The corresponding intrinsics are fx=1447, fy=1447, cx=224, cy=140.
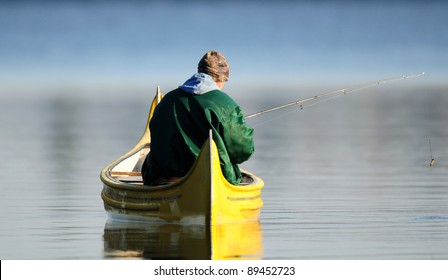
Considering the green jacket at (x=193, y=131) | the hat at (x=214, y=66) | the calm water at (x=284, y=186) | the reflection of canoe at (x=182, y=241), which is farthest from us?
the hat at (x=214, y=66)

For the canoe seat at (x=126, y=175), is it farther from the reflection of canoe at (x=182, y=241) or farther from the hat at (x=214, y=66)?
the hat at (x=214, y=66)

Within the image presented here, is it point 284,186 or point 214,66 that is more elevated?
point 214,66

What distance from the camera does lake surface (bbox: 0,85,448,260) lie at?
12.8 metres

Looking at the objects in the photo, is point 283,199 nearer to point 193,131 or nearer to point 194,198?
point 193,131

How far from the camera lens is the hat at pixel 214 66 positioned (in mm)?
14297

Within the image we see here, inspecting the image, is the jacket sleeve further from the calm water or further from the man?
the calm water

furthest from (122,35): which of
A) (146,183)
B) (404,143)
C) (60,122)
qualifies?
(146,183)

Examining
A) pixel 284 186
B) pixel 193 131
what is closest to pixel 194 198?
pixel 193 131

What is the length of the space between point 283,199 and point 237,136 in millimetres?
2939

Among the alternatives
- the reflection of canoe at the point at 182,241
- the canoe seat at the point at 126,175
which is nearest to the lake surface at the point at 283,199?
the reflection of canoe at the point at 182,241

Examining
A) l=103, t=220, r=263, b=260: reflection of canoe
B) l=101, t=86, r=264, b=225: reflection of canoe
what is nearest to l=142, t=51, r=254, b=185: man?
l=101, t=86, r=264, b=225: reflection of canoe

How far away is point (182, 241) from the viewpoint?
1307 centimetres

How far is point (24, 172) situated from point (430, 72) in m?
114
